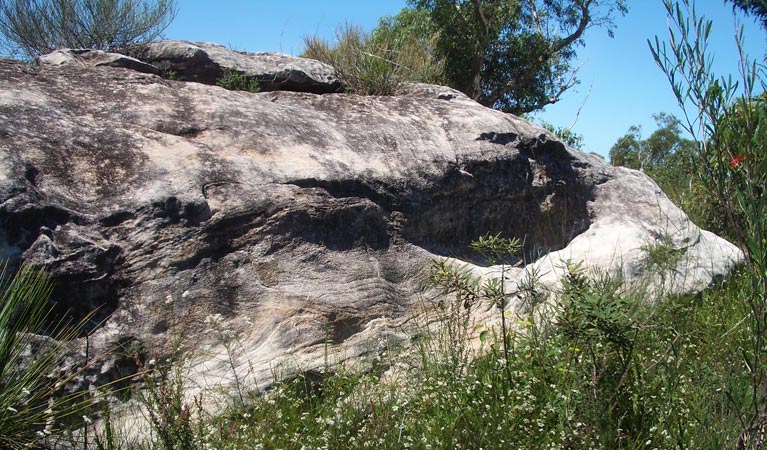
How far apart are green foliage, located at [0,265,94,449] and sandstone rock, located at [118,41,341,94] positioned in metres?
2.98

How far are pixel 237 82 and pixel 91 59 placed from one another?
46.1 inches

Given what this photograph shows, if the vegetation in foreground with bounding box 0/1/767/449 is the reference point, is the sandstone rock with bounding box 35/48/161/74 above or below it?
above

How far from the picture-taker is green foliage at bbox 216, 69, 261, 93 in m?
5.93

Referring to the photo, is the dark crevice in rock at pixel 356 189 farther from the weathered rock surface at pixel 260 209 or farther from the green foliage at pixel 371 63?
the green foliage at pixel 371 63

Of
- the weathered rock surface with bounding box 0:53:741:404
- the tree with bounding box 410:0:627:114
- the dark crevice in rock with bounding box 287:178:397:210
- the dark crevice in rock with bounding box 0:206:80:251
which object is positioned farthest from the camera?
the tree with bounding box 410:0:627:114

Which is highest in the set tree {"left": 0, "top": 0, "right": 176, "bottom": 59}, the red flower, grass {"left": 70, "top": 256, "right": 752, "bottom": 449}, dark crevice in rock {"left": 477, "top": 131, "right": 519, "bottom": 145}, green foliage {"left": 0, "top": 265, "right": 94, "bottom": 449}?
tree {"left": 0, "top": 0, "right": 176, "bottom": 59}

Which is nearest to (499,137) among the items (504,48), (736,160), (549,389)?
(549,389)

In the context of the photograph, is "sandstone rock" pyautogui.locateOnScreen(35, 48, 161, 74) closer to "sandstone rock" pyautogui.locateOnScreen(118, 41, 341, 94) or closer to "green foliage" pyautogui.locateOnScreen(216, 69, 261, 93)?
"sandstone rock" pyautogui.locateOnScreen(118, 41, 341, 94)

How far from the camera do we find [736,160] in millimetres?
2623

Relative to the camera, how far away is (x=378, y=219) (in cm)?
489

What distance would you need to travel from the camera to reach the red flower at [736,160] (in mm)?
2596

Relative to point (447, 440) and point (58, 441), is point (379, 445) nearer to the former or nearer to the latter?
point (447, 440)

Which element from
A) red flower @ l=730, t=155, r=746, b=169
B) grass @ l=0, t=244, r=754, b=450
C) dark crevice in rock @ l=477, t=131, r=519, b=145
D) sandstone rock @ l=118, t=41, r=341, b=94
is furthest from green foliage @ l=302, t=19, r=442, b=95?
red flower @ l=730, t=155, r=746, b=169

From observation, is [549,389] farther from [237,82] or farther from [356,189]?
[237,82]
